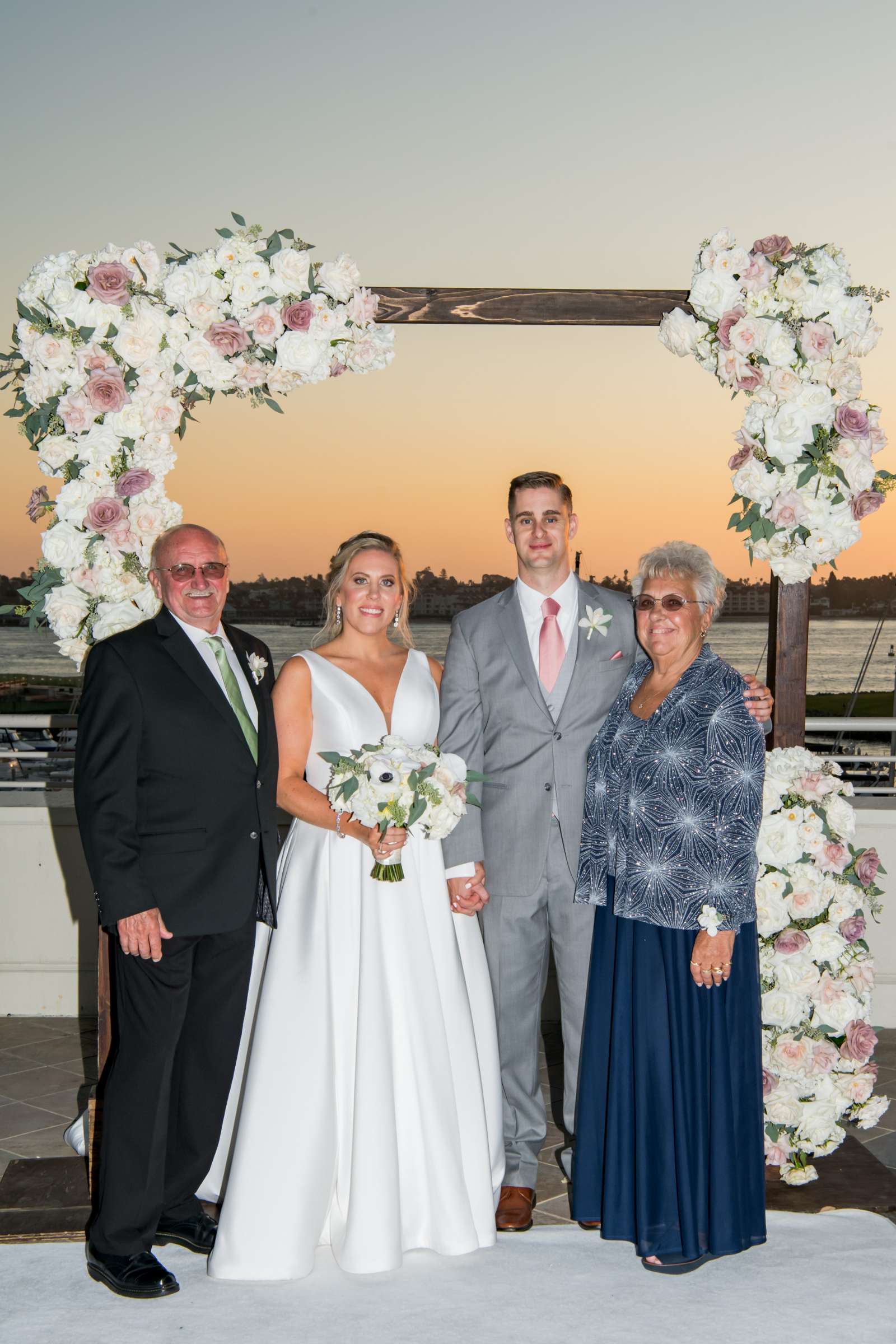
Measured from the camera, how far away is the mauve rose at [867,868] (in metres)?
3.82

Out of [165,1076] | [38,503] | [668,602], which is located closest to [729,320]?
[668,602]

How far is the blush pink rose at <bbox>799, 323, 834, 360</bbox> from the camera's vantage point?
3678 mm

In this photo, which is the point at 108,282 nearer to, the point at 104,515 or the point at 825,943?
the point at 104,515

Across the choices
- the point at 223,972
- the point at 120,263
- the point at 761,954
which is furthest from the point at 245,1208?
the point at 120,263

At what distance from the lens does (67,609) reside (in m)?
3.68

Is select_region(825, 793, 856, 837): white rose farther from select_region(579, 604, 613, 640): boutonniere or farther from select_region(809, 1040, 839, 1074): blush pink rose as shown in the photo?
select_region(579, 604, 613, 640): boutonniere

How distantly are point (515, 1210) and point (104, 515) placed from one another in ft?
8.31

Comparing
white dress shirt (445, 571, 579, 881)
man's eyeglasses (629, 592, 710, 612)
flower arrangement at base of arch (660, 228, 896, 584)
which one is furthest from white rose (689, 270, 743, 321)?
man's eyeglasses (629, 592, 710, 612)

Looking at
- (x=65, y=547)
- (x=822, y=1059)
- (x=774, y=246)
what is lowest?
(x=822, y=1059)

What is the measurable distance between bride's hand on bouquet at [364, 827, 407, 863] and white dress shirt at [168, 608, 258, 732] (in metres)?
0.50

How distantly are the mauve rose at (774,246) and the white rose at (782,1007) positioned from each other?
2.44m

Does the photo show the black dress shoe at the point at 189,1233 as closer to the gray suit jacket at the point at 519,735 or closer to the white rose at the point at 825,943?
the gray suit jacket at the point at 519,735

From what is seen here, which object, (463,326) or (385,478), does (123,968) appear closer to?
(463,326)

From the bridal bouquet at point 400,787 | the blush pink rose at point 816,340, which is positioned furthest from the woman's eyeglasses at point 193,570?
the blush pink rose at point 816,340
